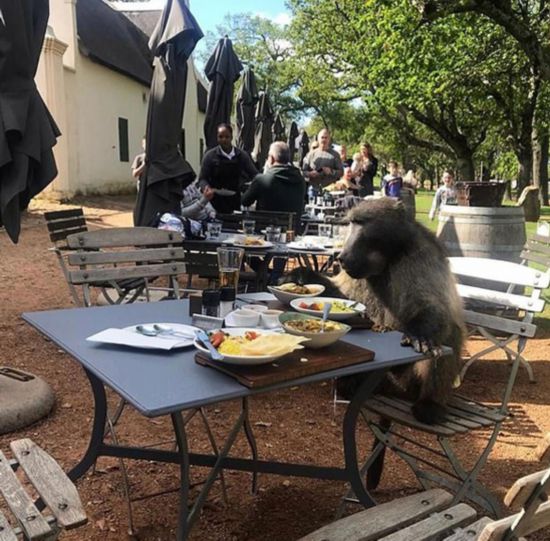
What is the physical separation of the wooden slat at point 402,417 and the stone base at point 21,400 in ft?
7.14

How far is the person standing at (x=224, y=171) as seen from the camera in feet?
25.3

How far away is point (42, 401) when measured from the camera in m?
3.78

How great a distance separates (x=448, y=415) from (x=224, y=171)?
5640 millimetres

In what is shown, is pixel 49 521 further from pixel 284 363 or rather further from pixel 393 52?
pixel 393 52

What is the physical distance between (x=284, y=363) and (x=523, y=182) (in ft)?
75.4

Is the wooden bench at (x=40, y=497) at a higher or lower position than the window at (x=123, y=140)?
lower

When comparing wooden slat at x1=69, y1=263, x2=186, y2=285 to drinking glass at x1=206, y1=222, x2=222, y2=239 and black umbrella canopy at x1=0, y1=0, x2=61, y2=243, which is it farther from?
drinking glass at x1=206, y1=222, x2=222, y2=239

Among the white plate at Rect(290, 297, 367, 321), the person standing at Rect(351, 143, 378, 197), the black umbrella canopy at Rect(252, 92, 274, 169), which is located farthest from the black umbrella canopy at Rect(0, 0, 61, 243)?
the black umbrella canopy at Rect(252, 92, 274, 169)

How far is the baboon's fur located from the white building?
1409 cm

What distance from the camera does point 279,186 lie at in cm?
714

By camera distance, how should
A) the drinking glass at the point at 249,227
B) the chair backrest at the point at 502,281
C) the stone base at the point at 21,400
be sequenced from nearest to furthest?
the chair backrest at the point at 502,281
the stone base at the point at 21,400
the drinking glass at the point at 249,227

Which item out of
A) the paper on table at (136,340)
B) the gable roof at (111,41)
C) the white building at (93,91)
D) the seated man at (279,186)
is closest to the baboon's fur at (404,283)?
the paper on table at (136,340)

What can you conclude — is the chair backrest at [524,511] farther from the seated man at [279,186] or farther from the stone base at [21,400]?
the seated man at [279,186]

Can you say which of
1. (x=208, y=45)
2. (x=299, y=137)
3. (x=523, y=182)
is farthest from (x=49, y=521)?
(x=208, y=45)
